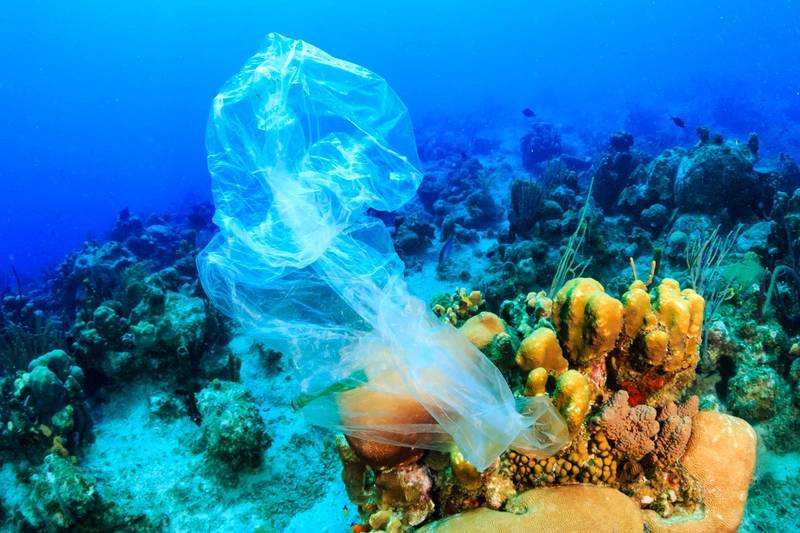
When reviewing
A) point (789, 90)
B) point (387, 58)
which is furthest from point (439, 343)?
point (387, 58)

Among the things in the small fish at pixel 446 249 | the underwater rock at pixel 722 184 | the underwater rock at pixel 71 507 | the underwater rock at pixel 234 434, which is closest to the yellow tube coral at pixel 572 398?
the underwater rock at pixel 234 434

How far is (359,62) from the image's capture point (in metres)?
104

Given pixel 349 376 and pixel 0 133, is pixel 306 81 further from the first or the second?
pixel 0 133

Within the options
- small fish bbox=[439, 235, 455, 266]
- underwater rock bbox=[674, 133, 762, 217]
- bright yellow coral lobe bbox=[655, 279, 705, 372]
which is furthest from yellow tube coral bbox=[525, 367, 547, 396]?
underwater rock bbox=[674, 133, 762, 217]

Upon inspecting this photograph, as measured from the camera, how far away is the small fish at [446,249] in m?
9.34

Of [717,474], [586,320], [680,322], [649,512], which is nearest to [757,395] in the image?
[717,474]

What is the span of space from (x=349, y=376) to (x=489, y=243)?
7.91 m

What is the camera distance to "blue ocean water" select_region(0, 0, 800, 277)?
119ft

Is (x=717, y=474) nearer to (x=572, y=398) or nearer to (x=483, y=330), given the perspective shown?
(x=572, y=398)

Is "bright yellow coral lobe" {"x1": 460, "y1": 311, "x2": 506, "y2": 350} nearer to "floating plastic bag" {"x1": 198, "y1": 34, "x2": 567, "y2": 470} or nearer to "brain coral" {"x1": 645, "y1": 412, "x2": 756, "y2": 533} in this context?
"floating plastic bag" {"x1": 198, "y1": 34, "x2": 567, "y2": 470}

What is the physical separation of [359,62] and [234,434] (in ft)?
365

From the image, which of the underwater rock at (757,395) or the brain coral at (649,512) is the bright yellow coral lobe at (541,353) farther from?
the underwater rock at (757,395)

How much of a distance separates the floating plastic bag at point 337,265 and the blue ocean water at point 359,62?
23476 mm

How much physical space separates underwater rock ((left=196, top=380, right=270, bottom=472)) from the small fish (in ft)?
17.4
